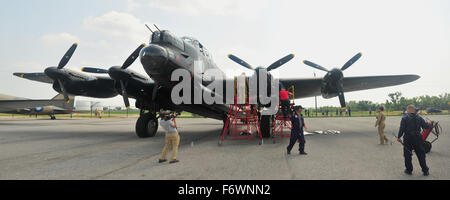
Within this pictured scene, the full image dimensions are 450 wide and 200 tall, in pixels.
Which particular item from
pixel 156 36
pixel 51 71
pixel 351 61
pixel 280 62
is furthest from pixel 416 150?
pixel 51 71

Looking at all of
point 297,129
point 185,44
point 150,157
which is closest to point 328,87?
point 297,129

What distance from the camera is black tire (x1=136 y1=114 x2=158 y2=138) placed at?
1069 centimetres

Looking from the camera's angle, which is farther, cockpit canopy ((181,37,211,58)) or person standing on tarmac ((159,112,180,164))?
cockpit canopy ((181,37,211,58))

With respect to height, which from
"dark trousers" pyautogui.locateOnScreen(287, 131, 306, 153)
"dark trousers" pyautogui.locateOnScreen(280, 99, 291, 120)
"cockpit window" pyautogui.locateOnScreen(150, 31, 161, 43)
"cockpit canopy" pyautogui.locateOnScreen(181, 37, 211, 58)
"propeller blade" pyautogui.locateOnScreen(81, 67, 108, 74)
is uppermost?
"cockpit canopy" pyautogui.locateOnScreen(181, 37, 211, 58)

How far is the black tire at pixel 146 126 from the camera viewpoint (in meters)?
10.7

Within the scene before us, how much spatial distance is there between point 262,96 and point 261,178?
6316mm

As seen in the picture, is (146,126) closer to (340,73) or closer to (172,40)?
(172,40)

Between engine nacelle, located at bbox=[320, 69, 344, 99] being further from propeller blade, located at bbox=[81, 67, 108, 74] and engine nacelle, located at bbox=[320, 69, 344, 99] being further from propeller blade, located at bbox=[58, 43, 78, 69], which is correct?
propeller blade, located at bbox=[58, 43, 78, 69]

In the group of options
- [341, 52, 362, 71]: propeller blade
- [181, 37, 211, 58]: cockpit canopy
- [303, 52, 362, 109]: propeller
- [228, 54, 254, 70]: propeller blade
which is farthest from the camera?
[341, 52, 362, 71]: propeller blade

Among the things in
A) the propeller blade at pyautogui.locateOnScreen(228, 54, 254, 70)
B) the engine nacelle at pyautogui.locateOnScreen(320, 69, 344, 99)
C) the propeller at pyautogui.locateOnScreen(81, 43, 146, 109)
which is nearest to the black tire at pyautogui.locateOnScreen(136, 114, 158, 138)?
the propeller at pyautogui.locateOnScreen(81, 43, 146, 109)

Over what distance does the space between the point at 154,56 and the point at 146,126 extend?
499 cm

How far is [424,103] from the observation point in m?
98.8

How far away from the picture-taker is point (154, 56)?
7035 mm

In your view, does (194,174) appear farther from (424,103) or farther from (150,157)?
(424,103)
